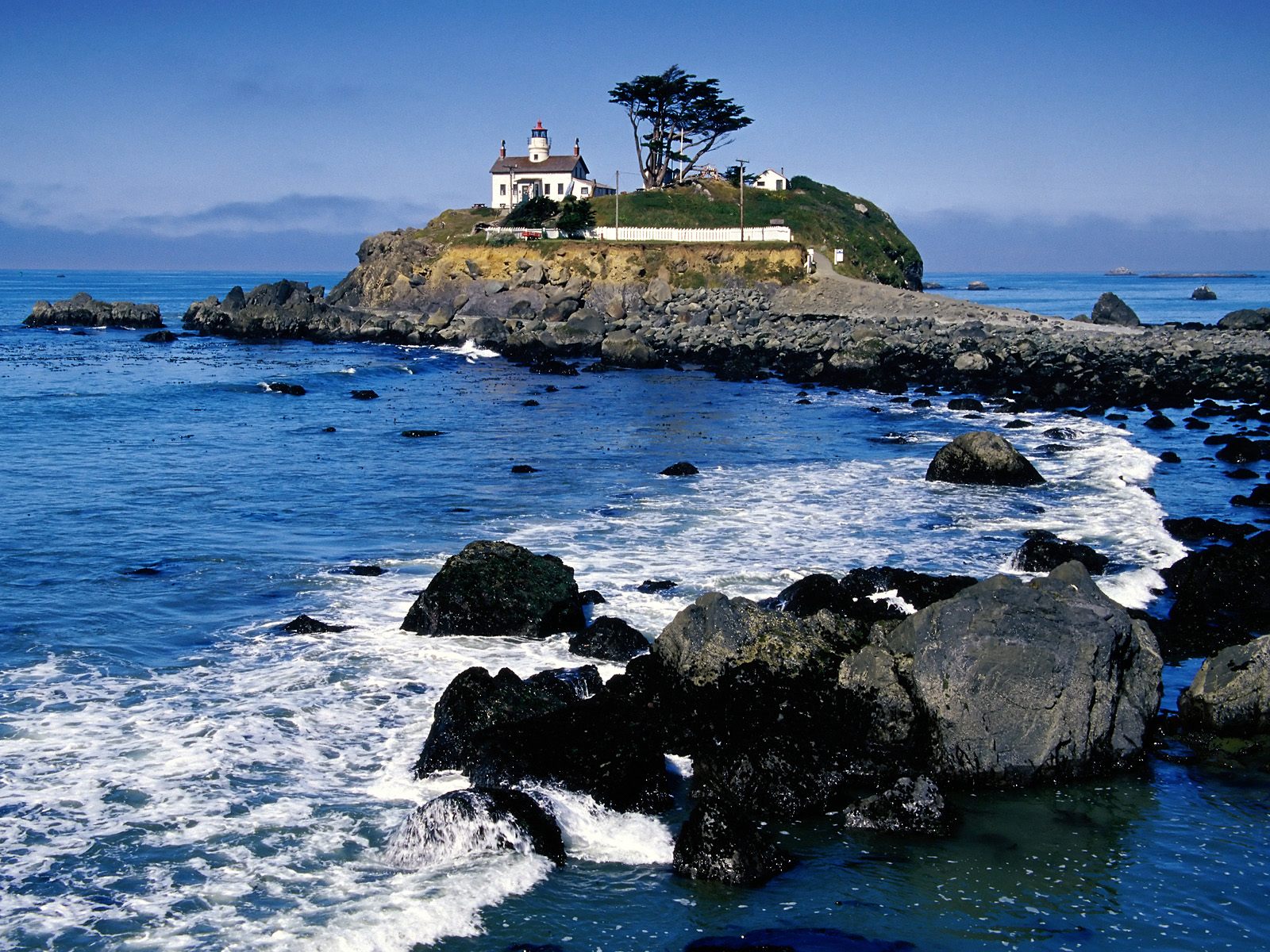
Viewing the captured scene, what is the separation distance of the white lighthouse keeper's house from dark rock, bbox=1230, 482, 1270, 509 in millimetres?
89279

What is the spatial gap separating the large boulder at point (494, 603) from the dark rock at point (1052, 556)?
8805 millimetres

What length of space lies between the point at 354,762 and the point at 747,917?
18.1 ft

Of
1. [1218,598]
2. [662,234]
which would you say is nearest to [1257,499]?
[1218,598]

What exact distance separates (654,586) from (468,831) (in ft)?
29.4

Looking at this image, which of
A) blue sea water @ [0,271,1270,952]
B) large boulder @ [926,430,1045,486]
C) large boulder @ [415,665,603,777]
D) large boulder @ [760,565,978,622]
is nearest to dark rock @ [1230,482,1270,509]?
blue sea water @ [0,271,1270,952]

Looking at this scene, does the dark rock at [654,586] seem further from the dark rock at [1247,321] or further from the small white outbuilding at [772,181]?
the small white outbuilding at [772,181]

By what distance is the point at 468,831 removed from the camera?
1116 centimetres

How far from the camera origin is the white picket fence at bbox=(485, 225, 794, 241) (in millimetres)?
93688

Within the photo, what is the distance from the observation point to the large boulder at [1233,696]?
547 inches

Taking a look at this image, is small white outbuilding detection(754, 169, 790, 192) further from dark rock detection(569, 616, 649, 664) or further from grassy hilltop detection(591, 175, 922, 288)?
dark rock detection(569, 616, 649, 664)

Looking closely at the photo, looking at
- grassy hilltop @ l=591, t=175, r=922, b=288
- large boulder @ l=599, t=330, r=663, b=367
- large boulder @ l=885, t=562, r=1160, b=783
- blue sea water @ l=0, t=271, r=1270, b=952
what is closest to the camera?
blue sea water @ l=0, t=271, r=1270, b=952

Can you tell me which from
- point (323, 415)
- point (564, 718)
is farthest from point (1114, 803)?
point (323, 415)

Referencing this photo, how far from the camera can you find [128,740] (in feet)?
Answer: 45.0

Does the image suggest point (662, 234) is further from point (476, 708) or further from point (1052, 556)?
point (476, 708)
